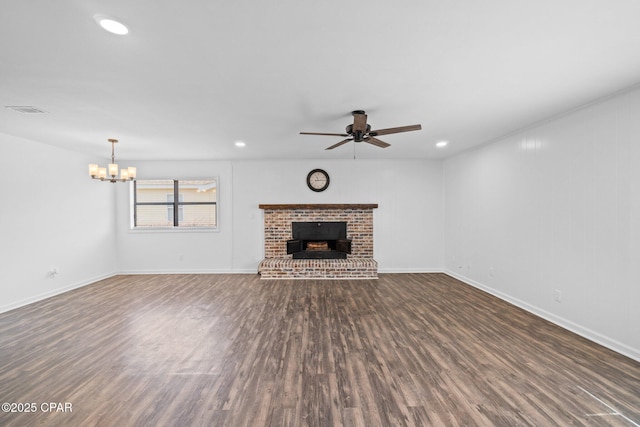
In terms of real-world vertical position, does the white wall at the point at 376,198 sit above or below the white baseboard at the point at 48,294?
above

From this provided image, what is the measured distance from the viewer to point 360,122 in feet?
9.64

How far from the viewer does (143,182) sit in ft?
20.7

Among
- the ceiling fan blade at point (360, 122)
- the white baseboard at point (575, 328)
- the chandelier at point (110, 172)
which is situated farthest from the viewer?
the chandelier at point (110, 172)

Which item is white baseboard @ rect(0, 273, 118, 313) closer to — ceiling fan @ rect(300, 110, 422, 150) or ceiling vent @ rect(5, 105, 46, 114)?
ceiling vent @ rect(5, 105, 46, 114)

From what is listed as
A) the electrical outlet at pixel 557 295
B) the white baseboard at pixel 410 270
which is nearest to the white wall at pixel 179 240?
the white baseboard at pixel 410 270

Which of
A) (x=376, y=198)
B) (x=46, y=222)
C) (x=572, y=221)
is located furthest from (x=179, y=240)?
(x=572, y=221)

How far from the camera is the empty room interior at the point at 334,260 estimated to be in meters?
1.78

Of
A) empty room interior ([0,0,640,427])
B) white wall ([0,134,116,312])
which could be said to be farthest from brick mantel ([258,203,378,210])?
white wall ([0,134,116,312])

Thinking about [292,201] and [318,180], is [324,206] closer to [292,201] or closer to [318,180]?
[318,180]

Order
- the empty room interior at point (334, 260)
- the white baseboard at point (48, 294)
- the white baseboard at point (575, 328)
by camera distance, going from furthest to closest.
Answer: the white baseboard at point (48, 294) < the white baseboard at point (575, 328) < the empty room interior at point (334, 260)

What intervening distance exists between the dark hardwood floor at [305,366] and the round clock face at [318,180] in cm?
282

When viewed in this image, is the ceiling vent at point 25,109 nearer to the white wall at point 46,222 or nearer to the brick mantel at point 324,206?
the white wall at point 46,222

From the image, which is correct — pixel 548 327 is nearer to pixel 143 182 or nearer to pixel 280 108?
pixel 280 108

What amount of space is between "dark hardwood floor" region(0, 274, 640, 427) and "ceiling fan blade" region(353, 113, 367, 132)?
89.8 inches
